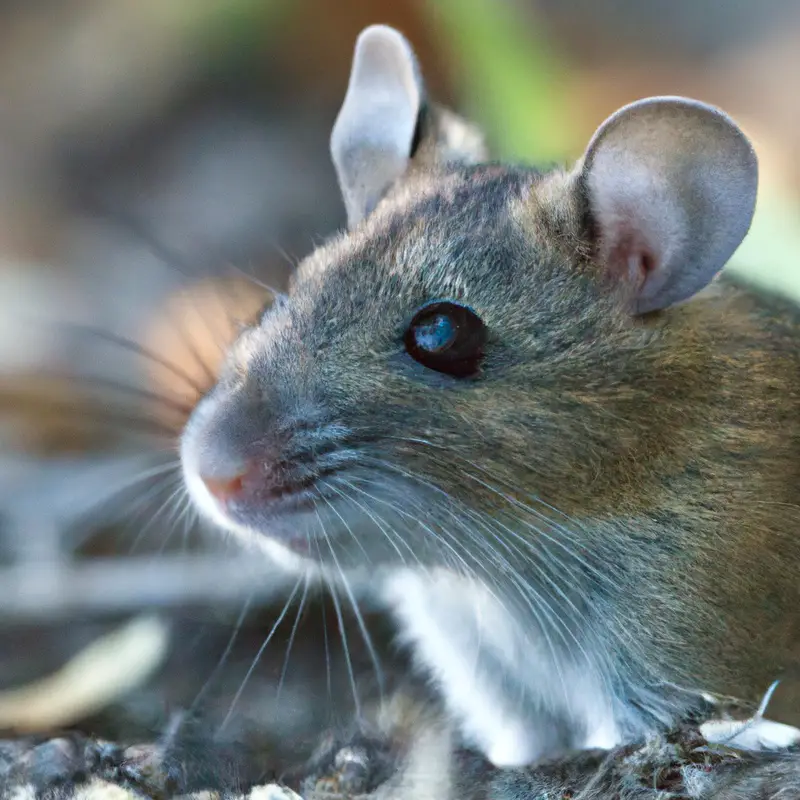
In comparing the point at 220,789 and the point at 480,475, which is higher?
the point at 480,475

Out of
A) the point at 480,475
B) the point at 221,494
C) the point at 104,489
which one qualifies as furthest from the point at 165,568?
the point at 480,475

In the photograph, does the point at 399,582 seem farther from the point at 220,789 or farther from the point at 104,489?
the point at 104,489

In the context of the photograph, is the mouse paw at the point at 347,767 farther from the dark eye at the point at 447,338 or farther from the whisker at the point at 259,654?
the dark eye at the point at 447,338

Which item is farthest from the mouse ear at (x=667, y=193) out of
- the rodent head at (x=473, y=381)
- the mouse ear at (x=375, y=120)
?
the mouse ear at (x=375, y=120)

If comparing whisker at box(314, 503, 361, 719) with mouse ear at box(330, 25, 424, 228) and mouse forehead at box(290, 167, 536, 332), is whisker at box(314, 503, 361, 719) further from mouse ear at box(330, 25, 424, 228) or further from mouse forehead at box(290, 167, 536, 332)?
mouse ear at box(330, 25, 424, 228)

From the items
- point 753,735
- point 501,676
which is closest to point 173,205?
point 501,676

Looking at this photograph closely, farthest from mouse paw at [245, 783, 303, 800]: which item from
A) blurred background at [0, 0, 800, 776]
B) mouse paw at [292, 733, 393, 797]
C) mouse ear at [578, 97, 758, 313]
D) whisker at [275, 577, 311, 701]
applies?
mouse ear at [578, 97, 758, 313]
